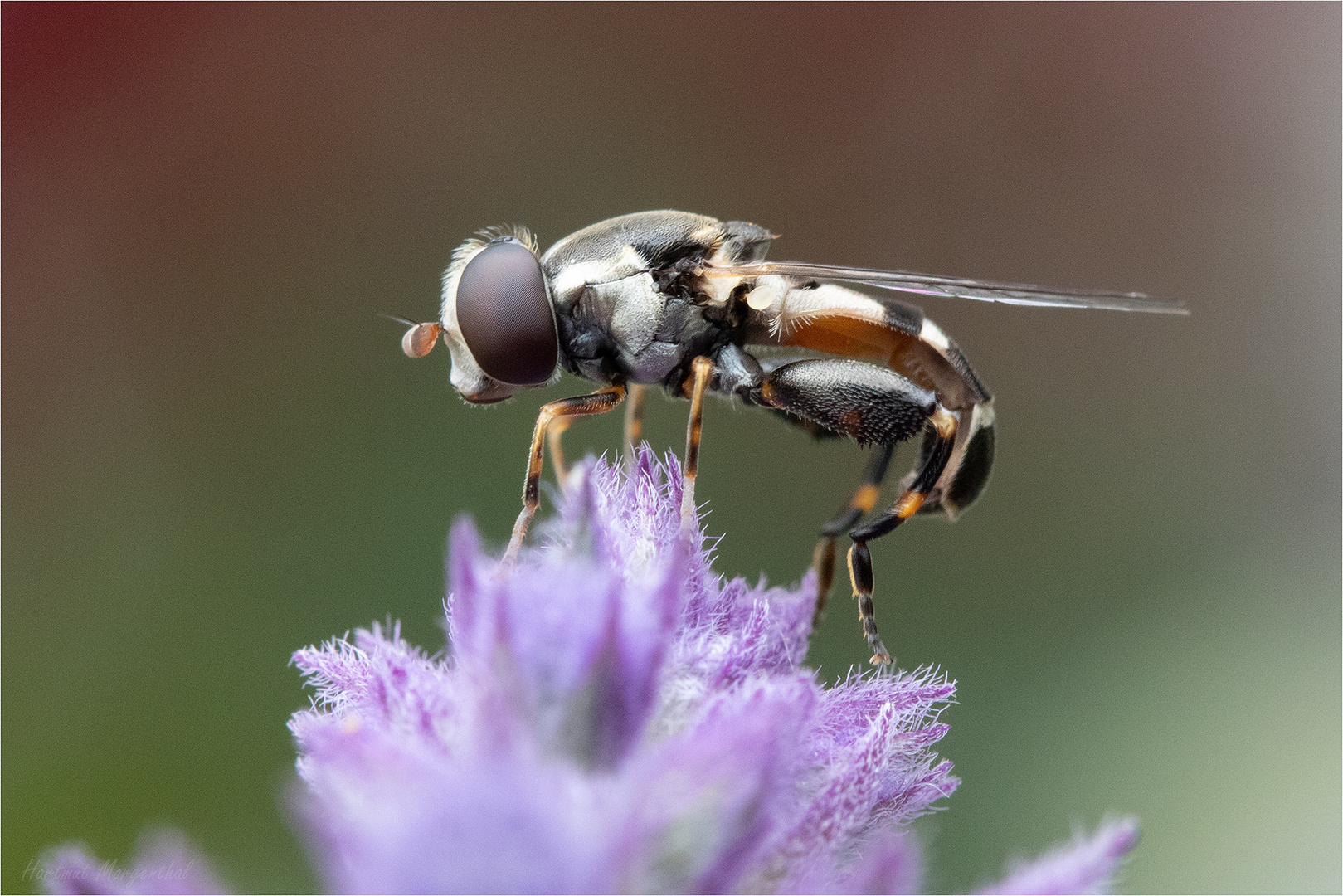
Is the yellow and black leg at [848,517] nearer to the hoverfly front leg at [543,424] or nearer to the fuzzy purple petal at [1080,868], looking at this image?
the hoverfly front leg at [543,424]

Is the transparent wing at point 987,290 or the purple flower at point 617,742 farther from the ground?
the transparent wing at point 987,290

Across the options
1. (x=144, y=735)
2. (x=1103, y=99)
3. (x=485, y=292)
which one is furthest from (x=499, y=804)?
(x=1103, y=99)

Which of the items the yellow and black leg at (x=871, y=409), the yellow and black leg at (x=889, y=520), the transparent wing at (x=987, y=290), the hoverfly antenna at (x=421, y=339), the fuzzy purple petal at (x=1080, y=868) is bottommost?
the fuzzy purple petal at (x=1080, y=868)

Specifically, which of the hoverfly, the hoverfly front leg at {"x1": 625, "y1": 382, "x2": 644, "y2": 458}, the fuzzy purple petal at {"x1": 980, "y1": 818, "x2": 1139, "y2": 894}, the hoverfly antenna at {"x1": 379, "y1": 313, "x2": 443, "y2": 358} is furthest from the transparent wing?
the fuzzy purple petal at {"x1": 980, "y1": 818, "x2": 1139, "y2": 894}

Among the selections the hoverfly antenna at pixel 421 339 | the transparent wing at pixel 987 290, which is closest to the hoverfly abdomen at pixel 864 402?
the transparent wing at pixel 987 290

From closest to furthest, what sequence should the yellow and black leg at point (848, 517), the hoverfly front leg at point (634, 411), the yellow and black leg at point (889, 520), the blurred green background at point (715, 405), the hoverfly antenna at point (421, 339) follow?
1. the yellow and black leg at point (889, 520)
2. the yellow and black leg at point (848, 517)
3. the hoverfly antenna at point (421, 339)
4. the hoverfly front leg at point (634, 411)
5. the blurred green background at point (715, 405)

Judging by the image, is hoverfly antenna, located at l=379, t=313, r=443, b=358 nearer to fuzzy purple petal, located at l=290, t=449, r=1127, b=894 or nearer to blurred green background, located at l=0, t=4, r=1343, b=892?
fuzzy purple petal, located at l=290, t=449, r=1127, b=894

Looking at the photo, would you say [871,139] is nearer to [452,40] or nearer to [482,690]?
[452,40]
